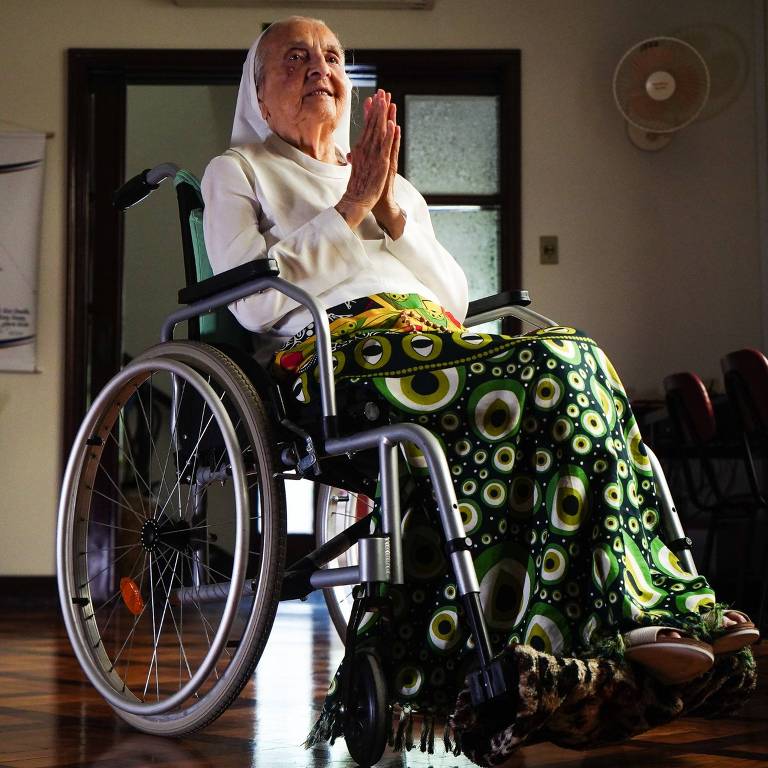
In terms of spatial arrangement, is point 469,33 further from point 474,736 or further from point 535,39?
point 474,736

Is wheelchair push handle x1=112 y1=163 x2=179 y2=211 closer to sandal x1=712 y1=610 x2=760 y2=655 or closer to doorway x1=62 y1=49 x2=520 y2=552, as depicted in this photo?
sandal x1=712 y1=610 x2=760 y2=655

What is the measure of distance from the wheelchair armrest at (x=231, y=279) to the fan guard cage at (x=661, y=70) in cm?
318

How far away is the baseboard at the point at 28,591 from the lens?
4367mm

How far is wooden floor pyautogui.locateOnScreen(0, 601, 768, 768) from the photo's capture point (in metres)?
1.43

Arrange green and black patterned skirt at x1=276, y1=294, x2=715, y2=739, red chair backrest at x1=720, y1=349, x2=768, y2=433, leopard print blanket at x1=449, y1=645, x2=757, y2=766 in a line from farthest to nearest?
1. red chair backrest at x1=720, y1=349, x2=768, y2=433
2. green and black patterned skirt at x1=276, y1=294, x2=715, y2=739
3. leopard print blanket at x1=449, y1=645, x2=757, y2=766

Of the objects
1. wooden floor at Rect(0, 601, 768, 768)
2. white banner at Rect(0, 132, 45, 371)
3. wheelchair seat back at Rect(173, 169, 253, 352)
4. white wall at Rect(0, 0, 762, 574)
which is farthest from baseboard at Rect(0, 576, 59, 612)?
wheelchair seat back at Rect(173, 169, 253, 352)

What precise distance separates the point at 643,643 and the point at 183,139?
5798 millimetres

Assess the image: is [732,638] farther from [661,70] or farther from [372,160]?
[661,70]

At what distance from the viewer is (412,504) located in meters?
1.43

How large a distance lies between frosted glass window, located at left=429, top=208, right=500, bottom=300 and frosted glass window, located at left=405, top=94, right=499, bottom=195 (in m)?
0.09

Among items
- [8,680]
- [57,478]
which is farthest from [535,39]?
[8,680]

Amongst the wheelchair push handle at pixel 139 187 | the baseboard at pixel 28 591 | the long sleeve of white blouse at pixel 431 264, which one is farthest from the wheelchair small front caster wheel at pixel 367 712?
the baseboard at pixel 28 591

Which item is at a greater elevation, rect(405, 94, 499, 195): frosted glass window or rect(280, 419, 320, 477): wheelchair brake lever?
rect(405, 94, 499, 195): frosted glass window

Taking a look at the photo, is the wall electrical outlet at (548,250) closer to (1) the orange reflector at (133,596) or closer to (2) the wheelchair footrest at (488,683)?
(1) the orange reflector at (133,596)
